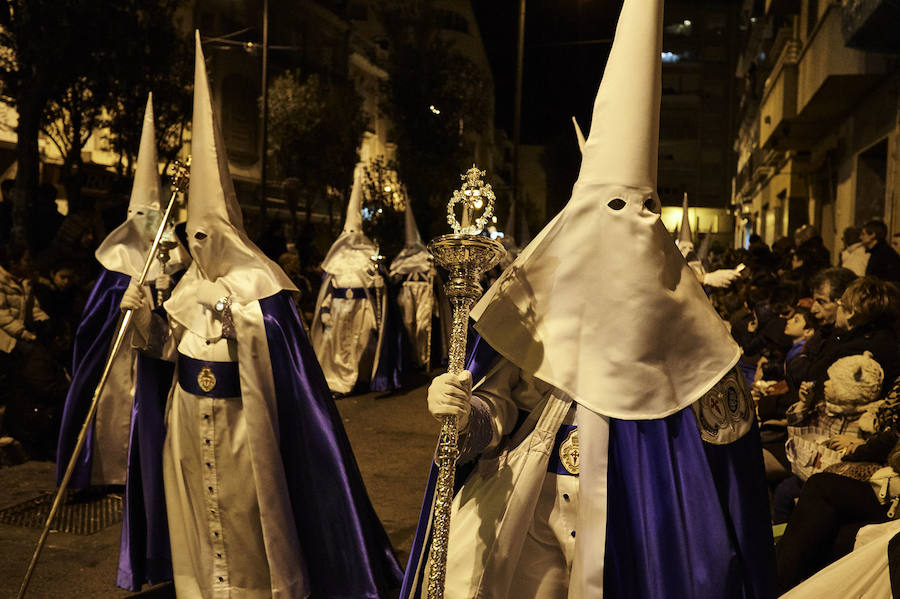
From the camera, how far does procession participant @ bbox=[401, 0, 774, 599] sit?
2.56 meters

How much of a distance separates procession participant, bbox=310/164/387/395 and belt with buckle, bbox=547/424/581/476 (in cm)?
944

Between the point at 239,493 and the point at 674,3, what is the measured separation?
61046 millimetres

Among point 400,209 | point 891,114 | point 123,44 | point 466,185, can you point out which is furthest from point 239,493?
point 400,209

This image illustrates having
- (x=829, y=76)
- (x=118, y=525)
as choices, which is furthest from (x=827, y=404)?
(x=829, y=76)

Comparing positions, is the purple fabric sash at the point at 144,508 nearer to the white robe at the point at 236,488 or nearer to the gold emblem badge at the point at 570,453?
the white robe at the point at 236,488

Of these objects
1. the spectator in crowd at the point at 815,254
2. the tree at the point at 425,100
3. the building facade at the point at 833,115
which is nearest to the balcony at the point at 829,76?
the building facade at the point at 833,115

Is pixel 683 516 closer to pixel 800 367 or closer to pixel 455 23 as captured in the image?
pixel 800 367

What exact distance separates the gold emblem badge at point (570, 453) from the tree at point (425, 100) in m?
26.7

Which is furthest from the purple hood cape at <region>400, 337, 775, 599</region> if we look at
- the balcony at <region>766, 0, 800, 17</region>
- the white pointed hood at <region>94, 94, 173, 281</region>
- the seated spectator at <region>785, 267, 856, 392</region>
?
the balcony at <region>766, 0, 800, 17</region>

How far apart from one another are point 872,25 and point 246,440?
7.94m

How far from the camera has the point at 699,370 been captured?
2676 millimetres

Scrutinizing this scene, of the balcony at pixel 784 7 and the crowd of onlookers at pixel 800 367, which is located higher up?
the balcony at pixel 784 7

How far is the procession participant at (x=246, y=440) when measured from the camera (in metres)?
4.39

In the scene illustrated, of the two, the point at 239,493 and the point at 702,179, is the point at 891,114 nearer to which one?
the point at 239,493
